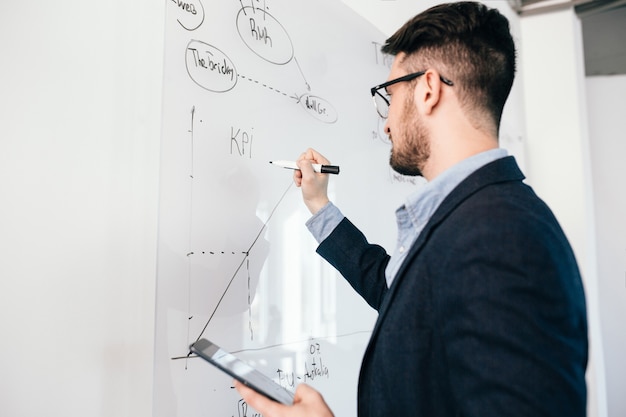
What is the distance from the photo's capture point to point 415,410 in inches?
18.6

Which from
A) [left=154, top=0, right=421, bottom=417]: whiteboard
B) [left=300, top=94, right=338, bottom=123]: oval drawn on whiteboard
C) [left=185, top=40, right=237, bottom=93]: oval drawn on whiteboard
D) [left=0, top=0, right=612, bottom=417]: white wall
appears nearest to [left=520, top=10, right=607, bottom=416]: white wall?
[left=154, top=0, right=421, bottom=417]: whiteboard

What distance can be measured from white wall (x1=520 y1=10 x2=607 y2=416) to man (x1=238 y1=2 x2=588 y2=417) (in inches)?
60.6

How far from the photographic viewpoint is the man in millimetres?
391

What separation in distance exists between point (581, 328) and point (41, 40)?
737mm

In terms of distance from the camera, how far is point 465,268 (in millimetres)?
431

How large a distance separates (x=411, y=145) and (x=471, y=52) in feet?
→ 0.54

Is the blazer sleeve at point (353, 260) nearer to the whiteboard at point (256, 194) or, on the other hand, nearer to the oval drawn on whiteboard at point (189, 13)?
the whiteboard at point (256, 194)

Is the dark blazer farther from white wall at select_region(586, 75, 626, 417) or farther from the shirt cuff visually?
white wall at select_region(586, 75, 626, 417)

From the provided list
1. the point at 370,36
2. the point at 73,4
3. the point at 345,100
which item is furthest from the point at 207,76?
the point at 370,36

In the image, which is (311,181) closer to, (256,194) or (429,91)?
(256,194)

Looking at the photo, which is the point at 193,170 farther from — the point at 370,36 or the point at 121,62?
the point at 370,36

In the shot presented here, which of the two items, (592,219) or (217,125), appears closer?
(217,125)

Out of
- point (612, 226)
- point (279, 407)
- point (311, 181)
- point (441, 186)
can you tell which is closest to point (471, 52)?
point (441, 186)

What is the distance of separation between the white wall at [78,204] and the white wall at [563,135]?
193cm
